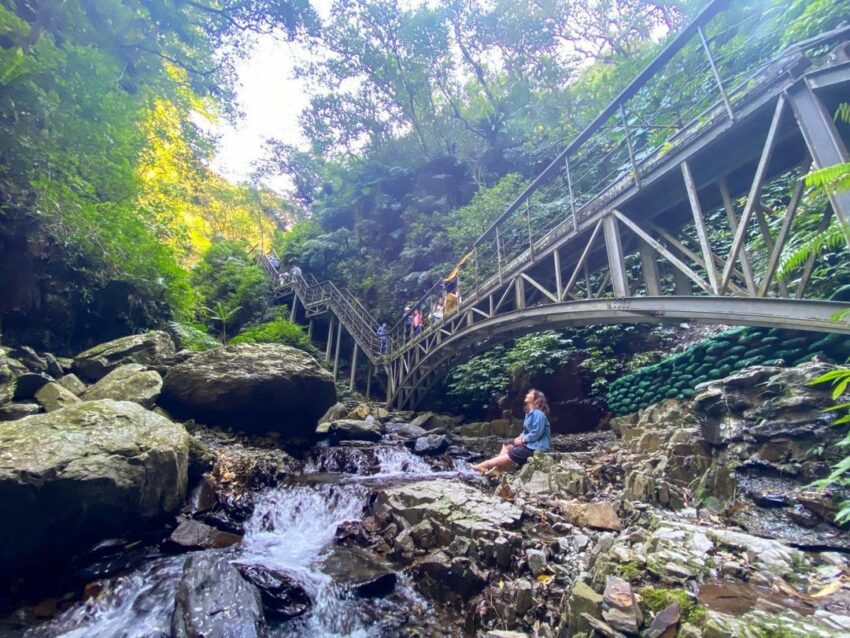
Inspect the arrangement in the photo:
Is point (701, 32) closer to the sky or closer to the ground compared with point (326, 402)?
closer to the sky

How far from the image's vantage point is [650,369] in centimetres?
734

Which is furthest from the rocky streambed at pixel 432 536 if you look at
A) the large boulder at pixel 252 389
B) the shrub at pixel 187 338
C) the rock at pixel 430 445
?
the shrub at pixel 187 338

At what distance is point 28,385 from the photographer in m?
5.20

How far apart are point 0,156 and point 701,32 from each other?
11.2 metres

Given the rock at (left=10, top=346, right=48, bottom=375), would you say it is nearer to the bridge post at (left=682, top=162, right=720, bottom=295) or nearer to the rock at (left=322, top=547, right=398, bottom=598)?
the rock at (left=322, top=547, right=398, bottom=598)

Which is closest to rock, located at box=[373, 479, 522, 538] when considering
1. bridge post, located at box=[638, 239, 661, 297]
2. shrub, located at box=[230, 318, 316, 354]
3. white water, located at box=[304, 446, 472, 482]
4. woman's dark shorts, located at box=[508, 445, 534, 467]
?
woman's dark shorts, located at box=[508, 445, 534, 467]

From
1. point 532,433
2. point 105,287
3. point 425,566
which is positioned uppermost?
point 105,287

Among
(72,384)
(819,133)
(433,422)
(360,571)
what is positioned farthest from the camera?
(433,422)

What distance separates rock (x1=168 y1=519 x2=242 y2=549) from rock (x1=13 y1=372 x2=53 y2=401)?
9.92 ft

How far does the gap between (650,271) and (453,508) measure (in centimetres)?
446

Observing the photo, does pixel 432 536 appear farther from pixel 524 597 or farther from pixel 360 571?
pixel 524 597

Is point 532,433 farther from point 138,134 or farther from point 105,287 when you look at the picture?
point 138,134

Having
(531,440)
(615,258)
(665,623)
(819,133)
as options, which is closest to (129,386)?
(531,440)

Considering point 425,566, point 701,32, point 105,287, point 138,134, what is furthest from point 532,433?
point 138,134
